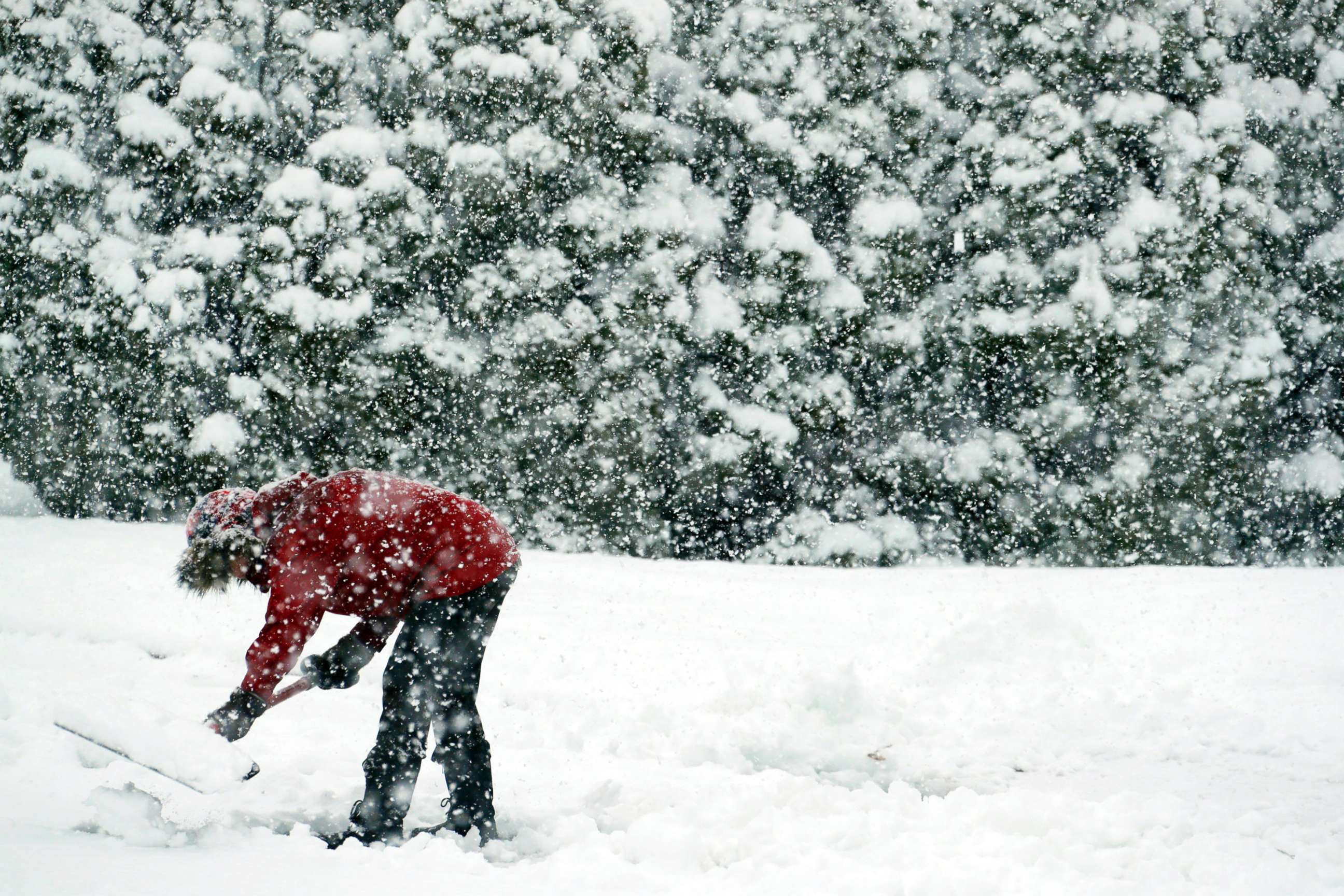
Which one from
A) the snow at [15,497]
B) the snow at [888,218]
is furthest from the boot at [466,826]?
the snow at [15,497]

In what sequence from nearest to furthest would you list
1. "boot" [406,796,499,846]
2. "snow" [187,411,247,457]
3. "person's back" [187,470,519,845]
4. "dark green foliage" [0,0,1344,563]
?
Answer: "person's back" [187,470,519,845] → "boot" [406,796,499,846] → "snow" [187,411,247,457] → "dark green foliage" [0,0,1344,563]

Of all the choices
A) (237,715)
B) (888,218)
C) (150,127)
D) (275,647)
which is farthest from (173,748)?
(150,127)

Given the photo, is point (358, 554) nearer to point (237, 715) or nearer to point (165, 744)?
→ point (237, 715)

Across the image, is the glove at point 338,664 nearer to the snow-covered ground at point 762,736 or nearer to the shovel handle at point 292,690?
the shovel handle at point 292,690

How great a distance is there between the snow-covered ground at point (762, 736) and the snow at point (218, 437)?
954 mm

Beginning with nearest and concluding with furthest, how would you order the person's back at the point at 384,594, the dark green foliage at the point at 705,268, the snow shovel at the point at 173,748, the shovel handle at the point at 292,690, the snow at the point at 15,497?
the snow shovel at the point at 173,748
the person's back at the point at 384,594
the shovel handle at the point at 292,690
the dark green foliage at the point at 705,268
the snow at the point at 15,497

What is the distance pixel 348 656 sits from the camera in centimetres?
314

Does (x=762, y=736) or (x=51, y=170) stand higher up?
(x=51, y=170)

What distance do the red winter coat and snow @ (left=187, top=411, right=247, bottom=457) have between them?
6.56 m

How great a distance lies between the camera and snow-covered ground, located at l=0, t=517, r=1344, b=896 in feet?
8.80

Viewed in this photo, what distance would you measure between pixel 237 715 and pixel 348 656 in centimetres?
52

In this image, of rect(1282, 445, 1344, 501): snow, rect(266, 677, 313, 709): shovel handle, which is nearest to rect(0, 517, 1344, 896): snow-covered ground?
rect(266, 677, 313, 709): shovel handle

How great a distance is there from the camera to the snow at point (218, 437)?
9.00 metres

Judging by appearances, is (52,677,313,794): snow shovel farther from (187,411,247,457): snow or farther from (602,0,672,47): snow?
(602,0,672,47): snow
